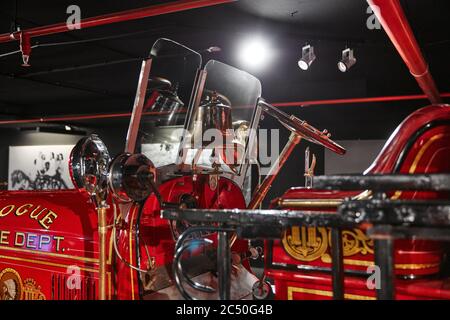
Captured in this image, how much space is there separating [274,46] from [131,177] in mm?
4485

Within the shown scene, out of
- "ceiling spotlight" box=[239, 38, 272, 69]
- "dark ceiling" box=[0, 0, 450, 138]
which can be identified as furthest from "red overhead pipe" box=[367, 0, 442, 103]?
"ceiling spotlight" box=[239, 38, 272, 69]

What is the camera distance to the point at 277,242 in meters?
1.88

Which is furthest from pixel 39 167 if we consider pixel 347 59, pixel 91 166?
pixel 91 166

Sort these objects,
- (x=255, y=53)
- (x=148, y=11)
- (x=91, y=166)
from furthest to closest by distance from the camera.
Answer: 1. (x=255, y=53)
2. (x=148, y=11)
3. (x=91, y=166)

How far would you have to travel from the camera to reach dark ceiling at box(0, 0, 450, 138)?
466cm

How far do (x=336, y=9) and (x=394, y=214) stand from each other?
4154 mm

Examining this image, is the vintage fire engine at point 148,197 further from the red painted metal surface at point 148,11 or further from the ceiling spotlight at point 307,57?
the ceiling spotlight at point 307,57

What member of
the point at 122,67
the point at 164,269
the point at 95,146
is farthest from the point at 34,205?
Answer: the point at 122,67

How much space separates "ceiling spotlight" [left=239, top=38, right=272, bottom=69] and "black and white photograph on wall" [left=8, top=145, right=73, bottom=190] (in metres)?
4.98

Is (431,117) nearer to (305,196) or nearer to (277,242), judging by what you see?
(305,196)

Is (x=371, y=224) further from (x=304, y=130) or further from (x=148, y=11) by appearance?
(x=148, y=11)

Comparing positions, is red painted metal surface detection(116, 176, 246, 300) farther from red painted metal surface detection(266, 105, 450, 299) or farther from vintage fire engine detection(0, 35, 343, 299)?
red painted metal surface detection(266, 105, 450, 299)

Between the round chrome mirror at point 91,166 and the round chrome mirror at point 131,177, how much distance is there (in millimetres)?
107

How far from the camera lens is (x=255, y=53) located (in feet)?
19.7
